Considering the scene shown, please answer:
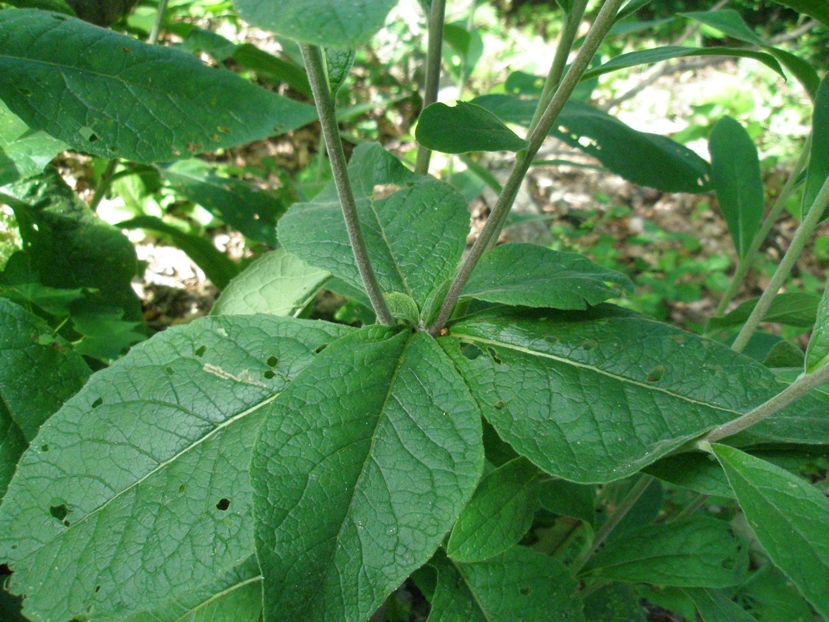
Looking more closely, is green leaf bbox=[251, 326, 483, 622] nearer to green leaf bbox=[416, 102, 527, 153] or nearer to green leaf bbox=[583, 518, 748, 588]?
green leaf bbox=[416, 102, 527, 153]

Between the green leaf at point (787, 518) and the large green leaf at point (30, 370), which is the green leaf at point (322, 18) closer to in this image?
the green leaf at point (787, 518)

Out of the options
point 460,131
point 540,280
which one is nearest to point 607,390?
point 540,280

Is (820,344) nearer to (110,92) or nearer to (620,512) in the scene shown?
(620,512)

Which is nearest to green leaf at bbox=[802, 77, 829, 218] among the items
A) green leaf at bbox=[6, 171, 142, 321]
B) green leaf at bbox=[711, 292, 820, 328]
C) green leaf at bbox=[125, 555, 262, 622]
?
green leaf at bbox=[711, 292, 820, 328]

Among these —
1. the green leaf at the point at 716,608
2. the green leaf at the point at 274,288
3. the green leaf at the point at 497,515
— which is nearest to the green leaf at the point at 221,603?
the green leaf at the point at 497,515

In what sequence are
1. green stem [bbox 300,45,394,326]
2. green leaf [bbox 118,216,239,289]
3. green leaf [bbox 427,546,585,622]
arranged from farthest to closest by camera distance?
green leaf [bbox 118,216,239,289], green leaf [bbox 427,546,585,622], green stem [bbox 300,45,394,326]

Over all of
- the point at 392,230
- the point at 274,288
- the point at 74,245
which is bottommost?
the point at 74,245

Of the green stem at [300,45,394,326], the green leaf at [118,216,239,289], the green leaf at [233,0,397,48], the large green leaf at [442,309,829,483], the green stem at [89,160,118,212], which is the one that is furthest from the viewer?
the green leaf at [118,216,239,289]
